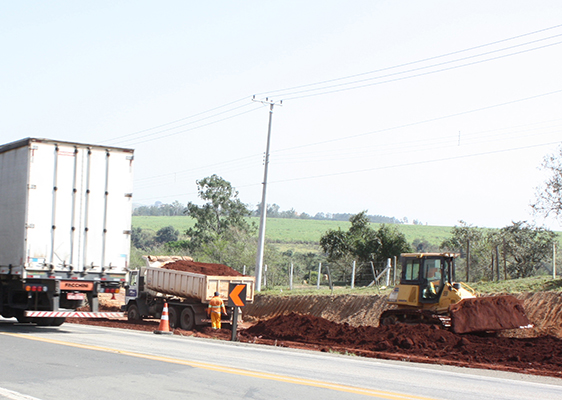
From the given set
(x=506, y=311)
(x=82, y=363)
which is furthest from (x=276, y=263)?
(x=82, y=363)

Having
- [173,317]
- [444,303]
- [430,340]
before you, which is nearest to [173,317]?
[173,317]

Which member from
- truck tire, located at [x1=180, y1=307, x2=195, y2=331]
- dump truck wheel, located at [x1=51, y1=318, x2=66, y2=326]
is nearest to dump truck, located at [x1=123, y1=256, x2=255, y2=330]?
truck tire, located at [x1=180, y1=307, x2=195, y2=331]

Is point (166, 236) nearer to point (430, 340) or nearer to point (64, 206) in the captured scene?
point (64, 206)

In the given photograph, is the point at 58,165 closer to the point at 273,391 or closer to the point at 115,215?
the point at 115,215

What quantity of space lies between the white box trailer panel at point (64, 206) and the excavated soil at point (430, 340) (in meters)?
4.87

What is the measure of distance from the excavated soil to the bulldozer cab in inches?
81.8

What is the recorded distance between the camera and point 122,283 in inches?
674

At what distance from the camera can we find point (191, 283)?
915 inches

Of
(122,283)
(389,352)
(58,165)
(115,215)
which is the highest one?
(58,165)

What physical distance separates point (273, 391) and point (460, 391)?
9.65 ft

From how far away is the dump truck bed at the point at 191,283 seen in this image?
22.6 meters

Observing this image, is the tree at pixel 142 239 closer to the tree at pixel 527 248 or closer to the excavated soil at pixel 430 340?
the tree at pixel 527 248

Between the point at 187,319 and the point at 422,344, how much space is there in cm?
943

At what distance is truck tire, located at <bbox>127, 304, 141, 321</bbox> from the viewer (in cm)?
2584
